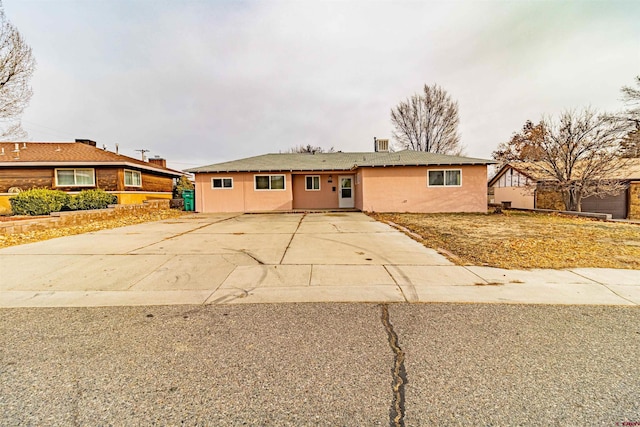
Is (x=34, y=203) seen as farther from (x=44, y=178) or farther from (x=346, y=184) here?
(x=346, y=184)

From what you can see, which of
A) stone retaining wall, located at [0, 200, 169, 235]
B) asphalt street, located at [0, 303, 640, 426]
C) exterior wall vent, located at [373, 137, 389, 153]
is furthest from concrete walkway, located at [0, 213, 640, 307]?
exterior wall vent, located at [373, 137, 389, 153]

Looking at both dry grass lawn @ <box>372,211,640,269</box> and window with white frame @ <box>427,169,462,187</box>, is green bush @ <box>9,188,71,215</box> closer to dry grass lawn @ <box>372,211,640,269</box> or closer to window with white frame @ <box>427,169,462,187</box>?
dry grass lawn @ <box>372,211,640,269</box>

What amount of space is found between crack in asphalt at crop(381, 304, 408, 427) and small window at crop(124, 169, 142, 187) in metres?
20.2

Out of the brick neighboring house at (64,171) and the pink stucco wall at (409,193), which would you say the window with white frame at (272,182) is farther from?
the brick neighboring house at (64,171)

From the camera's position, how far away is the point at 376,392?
2107 millimetres

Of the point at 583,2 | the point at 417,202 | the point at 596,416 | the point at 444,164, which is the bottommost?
the point at 596,416

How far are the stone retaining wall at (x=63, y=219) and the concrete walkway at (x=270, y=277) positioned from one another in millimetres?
2115

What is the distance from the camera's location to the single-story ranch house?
54.9 feet

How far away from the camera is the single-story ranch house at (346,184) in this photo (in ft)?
54.9

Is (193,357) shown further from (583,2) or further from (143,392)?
(583,2)

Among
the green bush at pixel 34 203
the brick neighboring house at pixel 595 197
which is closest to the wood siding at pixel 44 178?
the green bush at pixel 34 203

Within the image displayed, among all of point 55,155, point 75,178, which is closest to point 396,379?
point 75,178

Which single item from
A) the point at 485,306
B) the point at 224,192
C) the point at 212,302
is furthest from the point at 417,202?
the point at 212,302

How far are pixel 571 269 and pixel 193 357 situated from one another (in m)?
6.04
